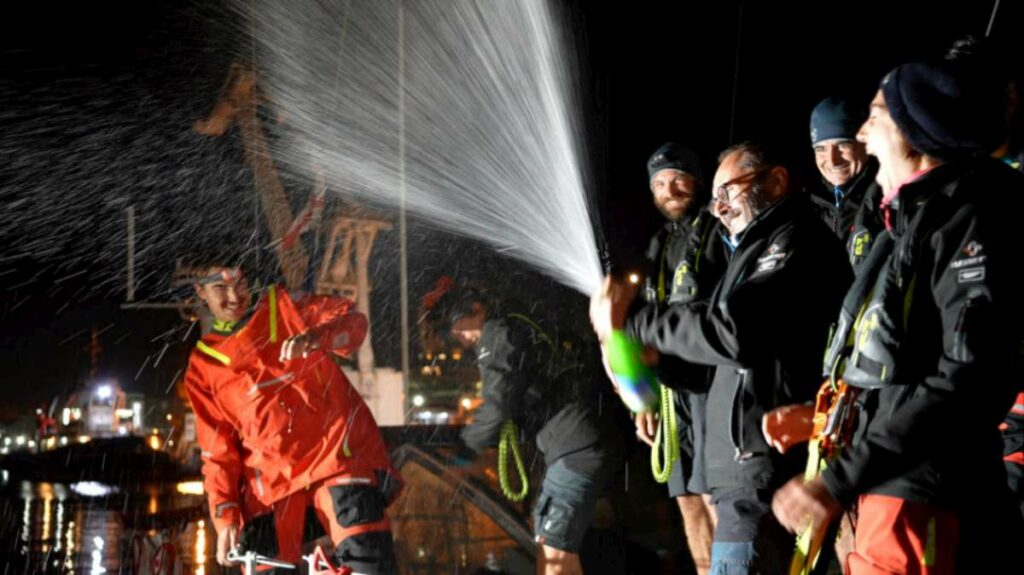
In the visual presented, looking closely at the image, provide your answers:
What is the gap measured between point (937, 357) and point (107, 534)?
35.2 ft

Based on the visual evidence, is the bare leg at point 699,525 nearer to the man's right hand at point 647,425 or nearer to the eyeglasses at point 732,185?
the man's right hand at point 647,425

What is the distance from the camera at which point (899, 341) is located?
2533 millimetres

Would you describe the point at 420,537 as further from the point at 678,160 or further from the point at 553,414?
the point at 678,160

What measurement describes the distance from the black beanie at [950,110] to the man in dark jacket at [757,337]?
874 mm

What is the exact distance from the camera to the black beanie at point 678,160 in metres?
5.26

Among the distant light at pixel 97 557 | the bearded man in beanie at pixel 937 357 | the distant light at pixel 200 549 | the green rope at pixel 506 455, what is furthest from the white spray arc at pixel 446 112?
the distant light at pixel 97 557

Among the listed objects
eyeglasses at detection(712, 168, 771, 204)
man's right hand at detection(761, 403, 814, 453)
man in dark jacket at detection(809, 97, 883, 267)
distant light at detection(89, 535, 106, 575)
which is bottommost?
distant light at detection(89, 535, 106, 575)

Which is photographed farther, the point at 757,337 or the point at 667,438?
the point at 667,438

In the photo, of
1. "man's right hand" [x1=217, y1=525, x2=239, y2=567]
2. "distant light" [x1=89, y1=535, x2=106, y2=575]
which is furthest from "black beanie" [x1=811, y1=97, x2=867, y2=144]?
"distant light" [x1=89, y1=535, x2=106, y2=575]

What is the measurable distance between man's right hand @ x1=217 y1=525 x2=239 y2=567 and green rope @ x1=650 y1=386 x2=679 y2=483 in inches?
92.2

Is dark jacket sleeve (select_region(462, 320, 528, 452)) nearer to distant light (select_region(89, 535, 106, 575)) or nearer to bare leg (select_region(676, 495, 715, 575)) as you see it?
bare leg (select_region(676, 495, 715, 575))

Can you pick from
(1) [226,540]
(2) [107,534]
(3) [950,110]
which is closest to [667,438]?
(3) [950,110]

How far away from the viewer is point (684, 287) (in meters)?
4.62

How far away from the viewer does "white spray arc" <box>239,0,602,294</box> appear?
18.7 feet
